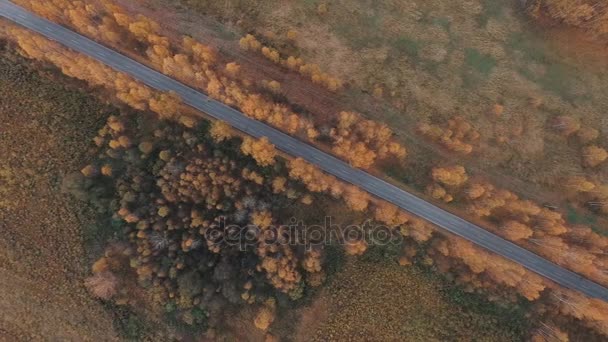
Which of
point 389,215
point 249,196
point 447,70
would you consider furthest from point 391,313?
point 447,70

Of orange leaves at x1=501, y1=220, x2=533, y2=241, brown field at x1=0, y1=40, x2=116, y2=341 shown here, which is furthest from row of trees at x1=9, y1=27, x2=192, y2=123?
orange leaves at x1=501, y1=220, x2=533, y2=241

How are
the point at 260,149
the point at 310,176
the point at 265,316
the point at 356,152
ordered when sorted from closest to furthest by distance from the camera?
the point at 265,316 → the point at 260,149 → the point at 356,152 → the point at 310,176

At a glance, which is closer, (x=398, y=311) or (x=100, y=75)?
(x=100, y=75)

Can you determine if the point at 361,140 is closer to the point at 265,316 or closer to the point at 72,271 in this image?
the point at 265,316

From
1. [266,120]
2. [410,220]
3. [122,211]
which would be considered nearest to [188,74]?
[266,120]

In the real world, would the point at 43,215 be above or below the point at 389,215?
below

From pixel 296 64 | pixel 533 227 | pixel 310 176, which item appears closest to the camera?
pixel 310 176

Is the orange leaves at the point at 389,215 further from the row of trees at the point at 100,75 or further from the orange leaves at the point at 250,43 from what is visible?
the row of trees at the point at 100,75

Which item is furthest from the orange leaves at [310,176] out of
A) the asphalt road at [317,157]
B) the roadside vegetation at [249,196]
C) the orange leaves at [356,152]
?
the orange leaves at [356,152]
